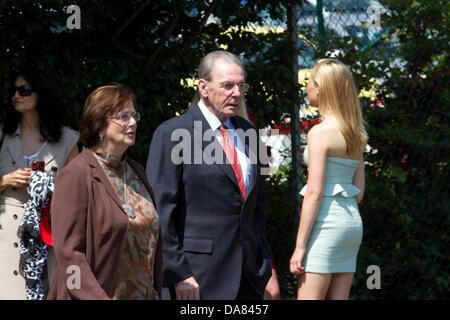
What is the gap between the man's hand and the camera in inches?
143

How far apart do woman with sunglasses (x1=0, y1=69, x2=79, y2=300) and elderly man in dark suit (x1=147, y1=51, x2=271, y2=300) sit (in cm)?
94

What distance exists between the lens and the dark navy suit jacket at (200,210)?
12.0 feet

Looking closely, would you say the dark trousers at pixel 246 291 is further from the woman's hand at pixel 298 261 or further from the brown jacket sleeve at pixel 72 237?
the brown jacket sleeve at pixel 72 237

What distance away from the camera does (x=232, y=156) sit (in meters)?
3.84

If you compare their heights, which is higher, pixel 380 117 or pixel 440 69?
pixel 440 69

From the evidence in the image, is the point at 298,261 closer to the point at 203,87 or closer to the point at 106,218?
the point at 203,87

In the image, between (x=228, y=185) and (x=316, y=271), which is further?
(x=316, y=271)

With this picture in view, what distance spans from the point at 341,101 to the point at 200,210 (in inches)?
42.4

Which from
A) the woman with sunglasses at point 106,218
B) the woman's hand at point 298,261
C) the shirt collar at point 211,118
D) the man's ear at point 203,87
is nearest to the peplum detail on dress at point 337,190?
the woman's hand at point 298,261
